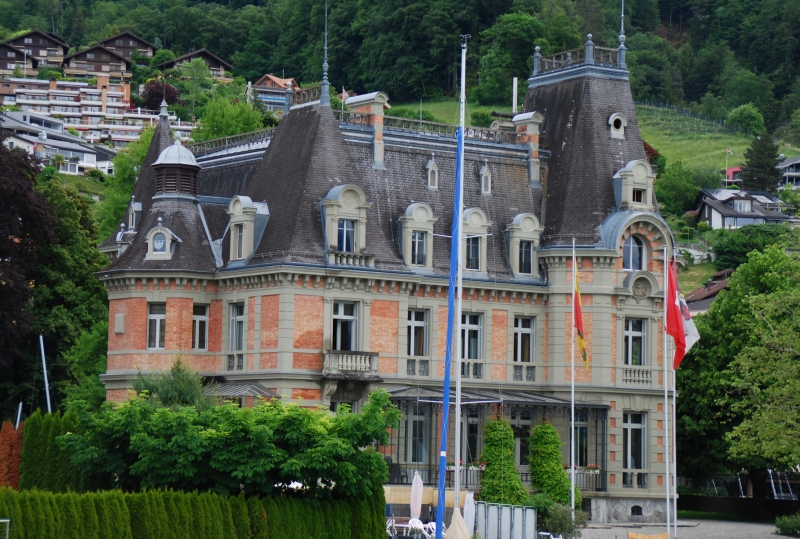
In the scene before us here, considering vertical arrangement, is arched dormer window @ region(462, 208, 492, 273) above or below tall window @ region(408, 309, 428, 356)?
above

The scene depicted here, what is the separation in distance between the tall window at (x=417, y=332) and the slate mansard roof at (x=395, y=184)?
5.50 feet

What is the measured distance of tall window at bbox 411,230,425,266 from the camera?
6062 centimetres

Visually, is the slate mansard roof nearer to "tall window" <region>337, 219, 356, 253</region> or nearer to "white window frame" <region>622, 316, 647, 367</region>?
"tall window" <region>337, 219, 356, 253</region>

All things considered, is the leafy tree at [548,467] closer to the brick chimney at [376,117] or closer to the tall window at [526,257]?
the tall window at [526,257]

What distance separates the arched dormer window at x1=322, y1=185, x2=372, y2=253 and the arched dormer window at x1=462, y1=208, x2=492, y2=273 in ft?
13.3

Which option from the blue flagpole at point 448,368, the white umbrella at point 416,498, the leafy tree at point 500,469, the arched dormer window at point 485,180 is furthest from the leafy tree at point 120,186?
the blue flagpole at point 448,368

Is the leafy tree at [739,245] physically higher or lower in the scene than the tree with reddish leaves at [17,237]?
higher

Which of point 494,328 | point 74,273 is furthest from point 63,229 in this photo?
point 494,328

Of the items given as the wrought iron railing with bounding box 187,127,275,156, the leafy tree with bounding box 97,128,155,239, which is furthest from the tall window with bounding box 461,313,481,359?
the leafy tree with bounding box 97,128,155,239

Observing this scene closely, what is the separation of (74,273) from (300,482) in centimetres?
3107

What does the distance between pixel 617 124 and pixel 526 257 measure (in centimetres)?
666

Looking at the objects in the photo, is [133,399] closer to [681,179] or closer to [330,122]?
[330,122]

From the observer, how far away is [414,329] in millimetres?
60719

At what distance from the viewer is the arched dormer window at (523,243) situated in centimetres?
6269
